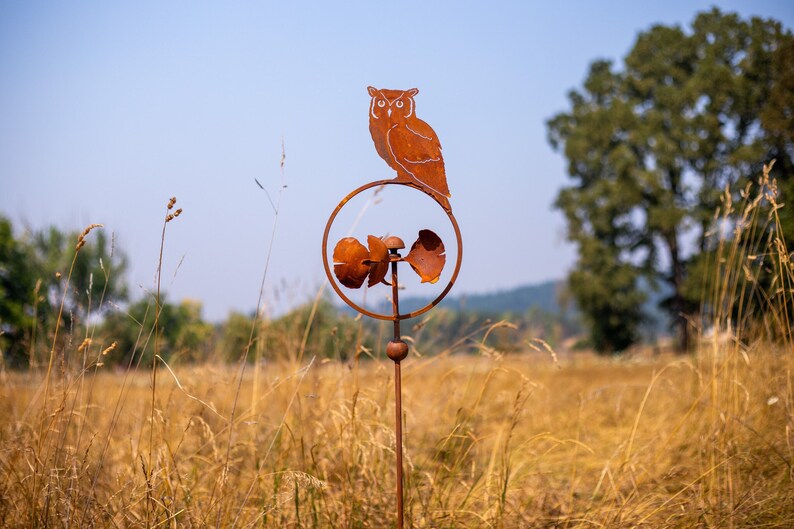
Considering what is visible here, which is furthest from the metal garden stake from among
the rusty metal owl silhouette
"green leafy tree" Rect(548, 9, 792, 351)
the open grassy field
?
"green leafy tree" Rect(548, 9, 792, 351)

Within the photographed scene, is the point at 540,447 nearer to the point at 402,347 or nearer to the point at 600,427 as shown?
the point at 600,427

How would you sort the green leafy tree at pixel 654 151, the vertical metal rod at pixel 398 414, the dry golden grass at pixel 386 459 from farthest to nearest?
the green leafy tree at pixel 654 151 → the dry golden grass at pixel 386 459 → the vertical metal rod at pixel 398 414

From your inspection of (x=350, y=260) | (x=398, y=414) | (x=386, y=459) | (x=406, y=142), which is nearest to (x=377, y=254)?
(x=350, y=260)

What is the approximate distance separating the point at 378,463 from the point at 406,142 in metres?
1.30

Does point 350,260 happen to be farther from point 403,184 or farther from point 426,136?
point 426,136

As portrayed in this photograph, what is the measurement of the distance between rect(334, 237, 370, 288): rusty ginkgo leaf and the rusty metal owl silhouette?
22cm

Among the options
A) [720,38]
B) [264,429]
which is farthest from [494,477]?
[720,38]

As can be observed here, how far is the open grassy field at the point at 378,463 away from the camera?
5.84 feet

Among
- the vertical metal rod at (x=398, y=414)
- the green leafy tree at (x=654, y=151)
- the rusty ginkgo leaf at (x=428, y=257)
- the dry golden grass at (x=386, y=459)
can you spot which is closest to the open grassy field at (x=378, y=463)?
the dry golden grass at (x=386, y=459)

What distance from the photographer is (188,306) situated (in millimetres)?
22891

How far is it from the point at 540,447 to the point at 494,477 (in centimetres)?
133

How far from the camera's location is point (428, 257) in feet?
5.48

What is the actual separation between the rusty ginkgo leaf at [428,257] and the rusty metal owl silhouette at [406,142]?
0.33ft

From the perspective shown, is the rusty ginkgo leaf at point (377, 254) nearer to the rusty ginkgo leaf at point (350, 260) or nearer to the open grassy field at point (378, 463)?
the rusty ginkgo leaf at point (350, 260)
